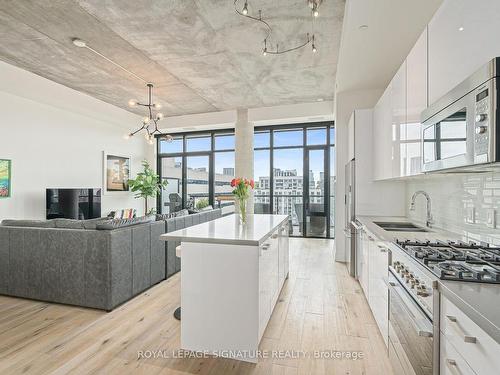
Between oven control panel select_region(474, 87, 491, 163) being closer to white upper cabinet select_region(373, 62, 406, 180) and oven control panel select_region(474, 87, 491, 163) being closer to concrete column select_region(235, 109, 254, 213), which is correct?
white upper cabinet select_region(373, 62, 406, 180)

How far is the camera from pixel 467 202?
6.40 feet

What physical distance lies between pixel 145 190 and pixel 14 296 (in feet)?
13.3

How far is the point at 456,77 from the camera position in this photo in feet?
4.61

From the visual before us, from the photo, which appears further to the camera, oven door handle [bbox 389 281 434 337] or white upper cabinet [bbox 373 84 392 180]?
white upper cabinet [bbox 373 84 392 180]

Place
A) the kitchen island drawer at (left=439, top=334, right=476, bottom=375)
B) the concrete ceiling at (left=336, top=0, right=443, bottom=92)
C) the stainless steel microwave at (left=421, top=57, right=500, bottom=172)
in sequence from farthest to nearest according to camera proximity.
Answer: the concrete ceiling at (left=336, top=0, right=443, bottom=92), the stainless steel microwave at (left=421, top=57, right=500, bottom=172), the kitchen island drawer at (left=439, top=334, right=476, bottom=375)

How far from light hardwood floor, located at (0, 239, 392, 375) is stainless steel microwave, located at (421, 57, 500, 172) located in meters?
1.56

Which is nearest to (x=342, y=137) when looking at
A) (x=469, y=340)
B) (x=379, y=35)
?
(x=379, y=35)

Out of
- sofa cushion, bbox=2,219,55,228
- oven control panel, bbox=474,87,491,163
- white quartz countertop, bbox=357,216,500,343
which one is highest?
oven control panel, bbox=474,87,491,163

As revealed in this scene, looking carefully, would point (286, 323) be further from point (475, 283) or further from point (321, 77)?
point (321, 77)

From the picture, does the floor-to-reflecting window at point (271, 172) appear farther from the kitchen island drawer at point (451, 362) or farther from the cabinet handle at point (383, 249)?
the kitchen island drawer at point (451, 362)

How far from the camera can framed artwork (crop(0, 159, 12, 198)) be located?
14.2ft

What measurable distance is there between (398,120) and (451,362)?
80.7 inches

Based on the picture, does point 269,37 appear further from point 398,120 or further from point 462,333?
point 462,333

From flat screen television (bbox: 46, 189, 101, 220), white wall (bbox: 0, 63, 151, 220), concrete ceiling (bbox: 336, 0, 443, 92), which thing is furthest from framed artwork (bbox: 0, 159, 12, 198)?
concrete ceiling (bbox: 336, 0, 443, 92)
